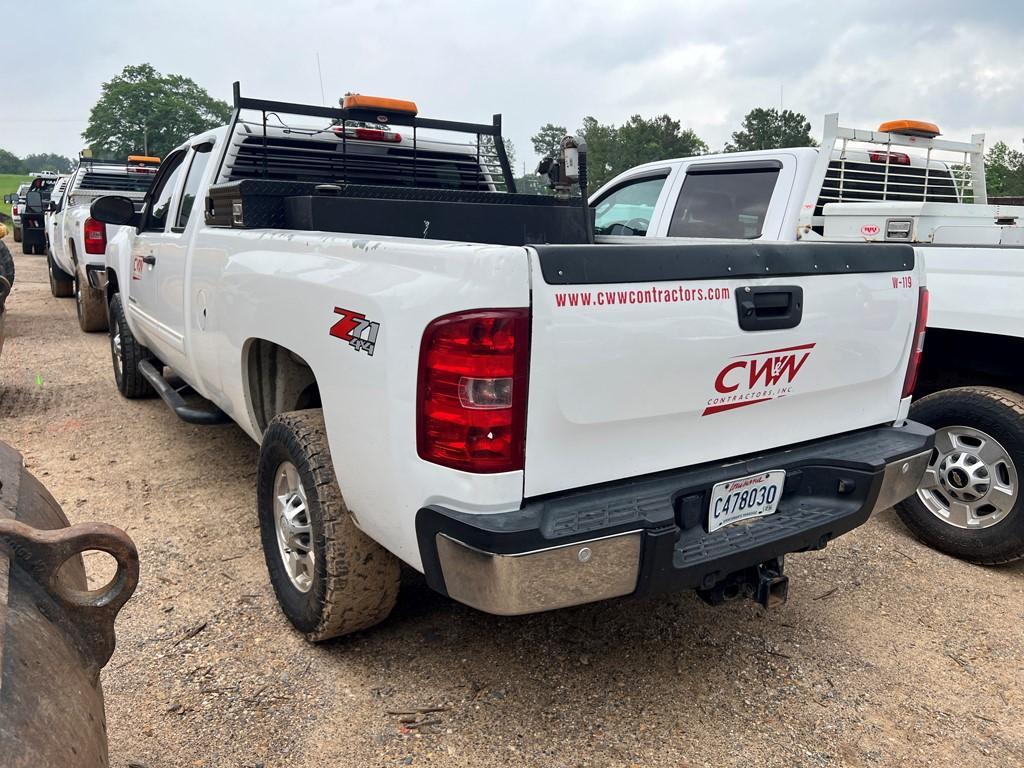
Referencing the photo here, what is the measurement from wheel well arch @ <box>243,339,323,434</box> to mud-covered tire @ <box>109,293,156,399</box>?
2965 mm

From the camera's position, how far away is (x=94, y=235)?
26.9ft

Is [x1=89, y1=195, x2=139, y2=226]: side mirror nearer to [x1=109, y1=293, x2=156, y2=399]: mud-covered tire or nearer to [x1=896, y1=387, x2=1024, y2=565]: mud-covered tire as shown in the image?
[x1=109, y1=293, x2=156, y2=399]: mud-covered tire

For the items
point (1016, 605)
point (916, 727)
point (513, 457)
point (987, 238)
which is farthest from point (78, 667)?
point (987, 238)

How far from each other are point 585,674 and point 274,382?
1.72 metres

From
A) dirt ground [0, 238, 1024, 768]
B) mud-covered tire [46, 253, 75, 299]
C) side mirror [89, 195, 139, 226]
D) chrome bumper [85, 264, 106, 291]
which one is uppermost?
side mirror [89, 195, 139, 226]

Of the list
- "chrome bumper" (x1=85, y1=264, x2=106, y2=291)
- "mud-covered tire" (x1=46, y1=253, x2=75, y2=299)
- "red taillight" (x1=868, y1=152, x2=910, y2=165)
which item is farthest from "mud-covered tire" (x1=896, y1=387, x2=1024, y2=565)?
"mud-covered tire" (x1=46, y1=253, x2=75, y2=299)

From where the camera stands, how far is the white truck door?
14.2 ft

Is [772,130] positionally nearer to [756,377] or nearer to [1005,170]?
[1005,170]

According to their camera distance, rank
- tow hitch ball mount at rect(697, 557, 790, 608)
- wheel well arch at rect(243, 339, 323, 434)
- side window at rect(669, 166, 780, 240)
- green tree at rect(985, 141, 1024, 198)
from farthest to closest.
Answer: green tree at rect(985, 141, 1024, 198)
side window at rect(669, 166, 780, 240)
wheel well arch at rect(243, 339, 323, 434)
tow hitch ball mount at rect(697, 557, 790, 608)

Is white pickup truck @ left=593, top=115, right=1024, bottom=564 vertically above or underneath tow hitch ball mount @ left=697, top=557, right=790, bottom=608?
above

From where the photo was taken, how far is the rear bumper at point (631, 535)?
207 cm

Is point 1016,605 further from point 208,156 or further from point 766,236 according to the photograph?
point 208,156

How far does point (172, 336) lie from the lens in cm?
446

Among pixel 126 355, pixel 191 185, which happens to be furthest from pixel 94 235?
pixel 191 185
